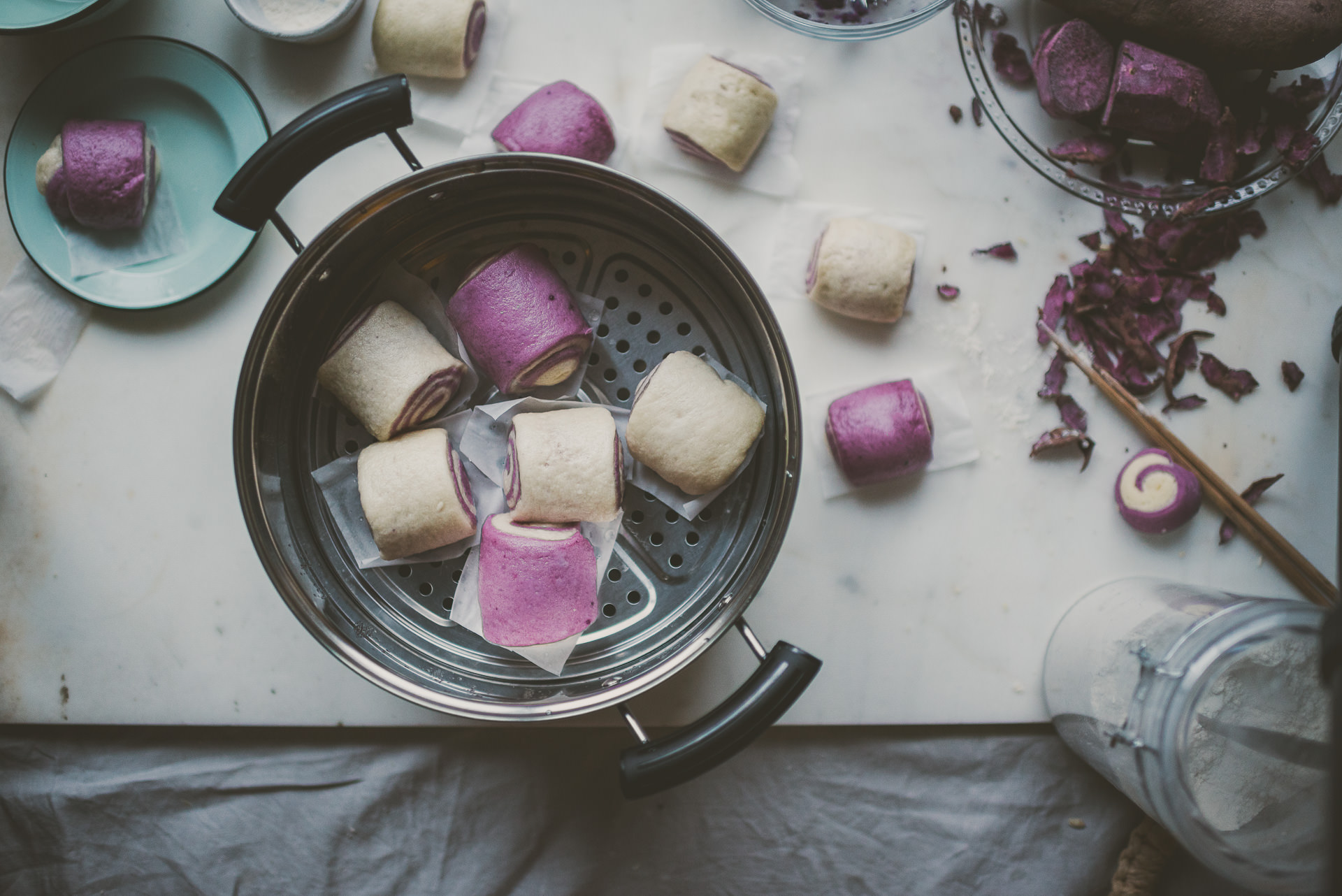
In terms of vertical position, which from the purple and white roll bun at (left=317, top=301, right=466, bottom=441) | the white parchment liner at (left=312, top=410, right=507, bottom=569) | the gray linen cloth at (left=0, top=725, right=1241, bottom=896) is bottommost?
the gray linen cloth at (left=0, top=725, right=1241, bottom=896)

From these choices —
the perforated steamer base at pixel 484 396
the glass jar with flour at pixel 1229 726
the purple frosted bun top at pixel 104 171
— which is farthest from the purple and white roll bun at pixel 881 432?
the purple frosted bun top at pixel 104 171

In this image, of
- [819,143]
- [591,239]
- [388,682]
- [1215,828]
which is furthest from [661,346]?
[1215,828]

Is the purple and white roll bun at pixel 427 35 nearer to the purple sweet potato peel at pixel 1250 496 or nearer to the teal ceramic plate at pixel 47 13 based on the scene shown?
the teal ceramic plate at pixel 47 13

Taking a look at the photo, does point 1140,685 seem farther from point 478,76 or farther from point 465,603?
point 478,76

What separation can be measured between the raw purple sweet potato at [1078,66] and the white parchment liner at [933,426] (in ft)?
1.36

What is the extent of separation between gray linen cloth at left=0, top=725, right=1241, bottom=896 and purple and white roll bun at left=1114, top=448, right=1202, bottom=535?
37 centimetres

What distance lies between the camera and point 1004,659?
4.06 ft

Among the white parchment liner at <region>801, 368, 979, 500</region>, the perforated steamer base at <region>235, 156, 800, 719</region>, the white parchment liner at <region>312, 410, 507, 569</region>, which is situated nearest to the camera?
the perforated steamer base at <region>235, 156, 800, 719</region>

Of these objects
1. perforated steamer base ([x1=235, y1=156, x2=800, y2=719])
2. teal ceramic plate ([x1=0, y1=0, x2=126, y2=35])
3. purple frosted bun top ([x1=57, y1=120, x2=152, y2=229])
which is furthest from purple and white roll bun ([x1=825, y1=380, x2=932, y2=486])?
teal ceramic plate ([x1=0, y1=0, x2=126, y2=35])

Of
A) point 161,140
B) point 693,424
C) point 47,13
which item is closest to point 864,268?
point 693,424

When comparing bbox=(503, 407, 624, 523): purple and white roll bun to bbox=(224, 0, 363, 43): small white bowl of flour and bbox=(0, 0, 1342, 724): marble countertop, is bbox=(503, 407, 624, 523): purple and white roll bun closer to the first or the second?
bbox=(0, 0, 1342, 724): marble countertop

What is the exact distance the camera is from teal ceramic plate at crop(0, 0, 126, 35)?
113cm

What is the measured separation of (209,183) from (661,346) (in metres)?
0.71

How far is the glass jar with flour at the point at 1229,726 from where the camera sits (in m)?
0.97
